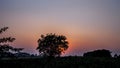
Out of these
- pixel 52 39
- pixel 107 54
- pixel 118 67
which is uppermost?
pixel 52 39

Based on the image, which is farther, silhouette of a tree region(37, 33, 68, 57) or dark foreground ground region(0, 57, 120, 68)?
silhouette of a tree region(37, 33, 68, 57)

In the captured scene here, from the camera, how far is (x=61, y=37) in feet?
404

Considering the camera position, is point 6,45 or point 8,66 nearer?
point 6,45

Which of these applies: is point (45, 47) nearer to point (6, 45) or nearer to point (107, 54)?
point (107, 54)

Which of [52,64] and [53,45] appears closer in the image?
[52,64]

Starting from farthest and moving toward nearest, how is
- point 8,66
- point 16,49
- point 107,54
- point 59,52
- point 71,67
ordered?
point 59,52
point 107,54
point 71,67
point 8,66
point 16,49

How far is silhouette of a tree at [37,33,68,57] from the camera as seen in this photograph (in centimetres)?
12012

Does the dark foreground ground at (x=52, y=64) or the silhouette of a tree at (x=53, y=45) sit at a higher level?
the silhouette of a tree at (x=53, y=45)

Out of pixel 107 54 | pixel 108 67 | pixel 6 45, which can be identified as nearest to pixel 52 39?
pixel 107 54

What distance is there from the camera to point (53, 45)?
12169 cm

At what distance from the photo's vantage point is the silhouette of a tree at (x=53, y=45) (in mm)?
120125

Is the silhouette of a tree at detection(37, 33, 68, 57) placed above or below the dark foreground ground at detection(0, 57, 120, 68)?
above

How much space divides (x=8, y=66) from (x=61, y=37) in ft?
297

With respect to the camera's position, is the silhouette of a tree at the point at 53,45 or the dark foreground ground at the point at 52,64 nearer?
the dark foreground ground at the point at 52,64
